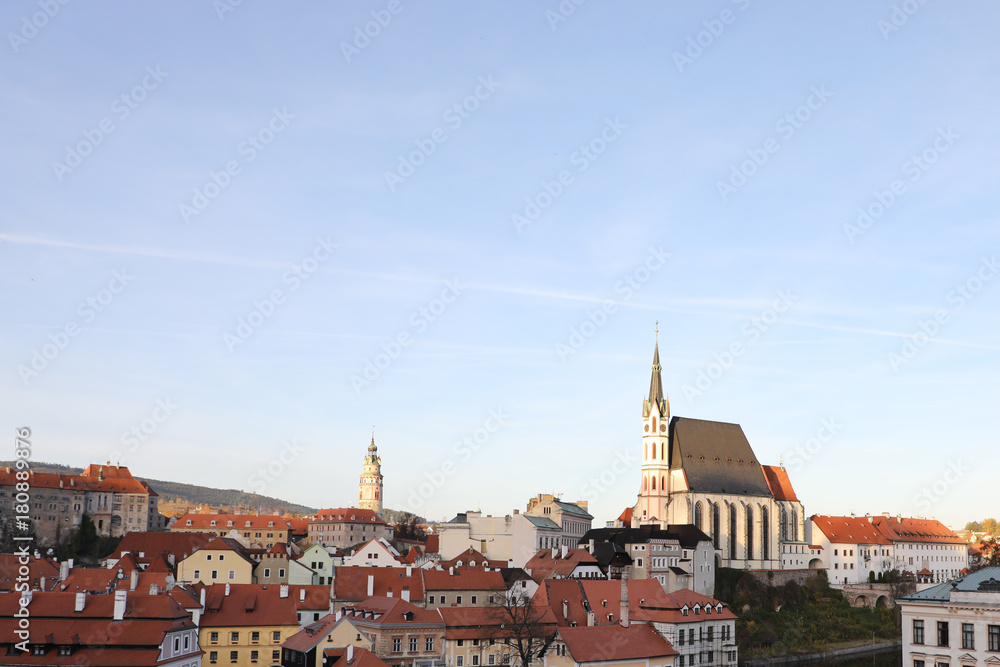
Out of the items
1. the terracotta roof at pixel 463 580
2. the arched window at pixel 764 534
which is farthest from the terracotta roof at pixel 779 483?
the terracotta roof at pixel 463 580

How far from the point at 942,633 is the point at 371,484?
148 meters

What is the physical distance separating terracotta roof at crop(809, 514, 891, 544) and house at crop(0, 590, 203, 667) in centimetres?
7366

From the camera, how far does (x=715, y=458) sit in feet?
335

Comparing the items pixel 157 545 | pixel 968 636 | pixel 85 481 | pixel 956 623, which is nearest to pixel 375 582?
pixel 157 545

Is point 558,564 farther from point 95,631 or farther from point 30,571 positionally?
point 95,631

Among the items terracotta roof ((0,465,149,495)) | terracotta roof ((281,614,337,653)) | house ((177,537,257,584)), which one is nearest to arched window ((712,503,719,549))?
house ((177,537,257,584))

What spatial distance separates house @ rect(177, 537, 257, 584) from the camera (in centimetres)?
7088

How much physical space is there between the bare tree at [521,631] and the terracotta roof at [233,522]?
239ft

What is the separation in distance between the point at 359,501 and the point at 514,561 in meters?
96.3

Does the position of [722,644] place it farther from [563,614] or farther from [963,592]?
[963,592]

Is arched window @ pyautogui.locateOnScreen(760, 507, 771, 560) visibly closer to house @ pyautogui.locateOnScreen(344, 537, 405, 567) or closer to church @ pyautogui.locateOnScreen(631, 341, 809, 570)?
church @ pyautogui.locateOnScreen(631, 341, 809, 570)

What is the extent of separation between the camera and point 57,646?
4309cm

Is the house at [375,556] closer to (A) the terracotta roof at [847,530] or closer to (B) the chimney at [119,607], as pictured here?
(B) the chimney at [119,607]

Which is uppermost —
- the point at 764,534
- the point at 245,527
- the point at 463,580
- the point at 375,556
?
the point at 764,534
